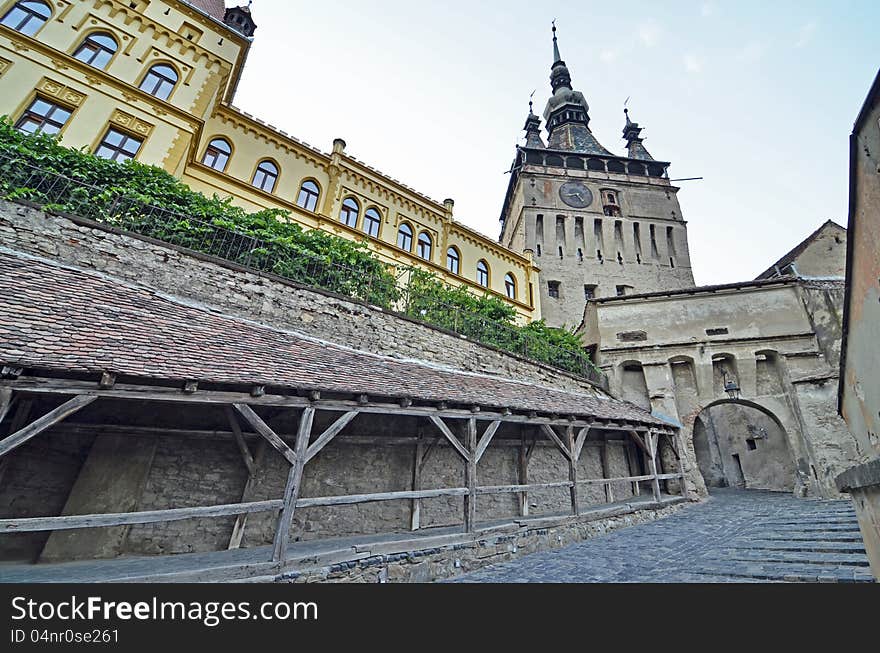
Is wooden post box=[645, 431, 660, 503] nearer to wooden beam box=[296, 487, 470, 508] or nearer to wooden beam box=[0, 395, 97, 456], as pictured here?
wooden beam box=[296, 487, 470, 508]

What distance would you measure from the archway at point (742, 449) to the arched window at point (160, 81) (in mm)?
24044

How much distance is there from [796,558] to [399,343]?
7925 mm

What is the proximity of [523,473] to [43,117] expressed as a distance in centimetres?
1629

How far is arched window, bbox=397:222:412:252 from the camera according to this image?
17453 millimetres

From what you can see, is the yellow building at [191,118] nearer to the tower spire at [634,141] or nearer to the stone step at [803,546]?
the stone step at [803,546]

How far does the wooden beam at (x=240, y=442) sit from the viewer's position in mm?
5871

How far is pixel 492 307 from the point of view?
14414 millimetres

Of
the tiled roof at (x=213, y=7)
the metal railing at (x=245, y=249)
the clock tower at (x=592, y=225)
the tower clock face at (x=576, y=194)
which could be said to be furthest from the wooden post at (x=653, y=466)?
the tiled roof at (x=213, y=7)

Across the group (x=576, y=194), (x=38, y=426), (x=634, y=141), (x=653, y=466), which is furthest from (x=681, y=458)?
(x=634, y=141)

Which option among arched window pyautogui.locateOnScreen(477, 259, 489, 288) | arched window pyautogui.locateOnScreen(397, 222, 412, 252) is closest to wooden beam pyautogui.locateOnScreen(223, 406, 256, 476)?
arched window pyautogui.locateOnScreen(397, 222, 412, 252)

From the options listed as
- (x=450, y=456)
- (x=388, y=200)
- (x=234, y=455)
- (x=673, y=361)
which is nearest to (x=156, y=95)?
(x=388, y=200)

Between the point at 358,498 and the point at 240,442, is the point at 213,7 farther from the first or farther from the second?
the point at 358,498

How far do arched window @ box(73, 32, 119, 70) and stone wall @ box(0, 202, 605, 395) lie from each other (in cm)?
930

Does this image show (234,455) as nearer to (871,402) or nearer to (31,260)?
(31,260)
